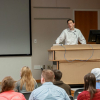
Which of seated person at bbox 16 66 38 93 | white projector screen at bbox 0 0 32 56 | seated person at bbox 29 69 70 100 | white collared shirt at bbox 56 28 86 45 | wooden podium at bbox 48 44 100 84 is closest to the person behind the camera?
seated person at bbox 29 69 70 100

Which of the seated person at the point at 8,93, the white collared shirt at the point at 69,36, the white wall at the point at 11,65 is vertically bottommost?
the white wall at the point at 11,65

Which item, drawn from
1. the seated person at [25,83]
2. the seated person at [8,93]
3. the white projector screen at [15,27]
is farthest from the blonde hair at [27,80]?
the white projector screen at [15,27]

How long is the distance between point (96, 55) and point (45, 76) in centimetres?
240

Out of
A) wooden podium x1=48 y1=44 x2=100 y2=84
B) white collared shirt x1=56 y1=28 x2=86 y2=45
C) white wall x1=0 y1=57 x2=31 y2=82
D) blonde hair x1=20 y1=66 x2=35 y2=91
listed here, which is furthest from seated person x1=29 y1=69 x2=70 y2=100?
white wall x1=0 y1=57 x2=31 y2=82

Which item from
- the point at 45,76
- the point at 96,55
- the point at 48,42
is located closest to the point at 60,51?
the point at 96,55

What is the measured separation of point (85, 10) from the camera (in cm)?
675

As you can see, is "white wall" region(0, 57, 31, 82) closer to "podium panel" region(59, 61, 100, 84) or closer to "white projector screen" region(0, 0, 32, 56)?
"white projector screen" region(0, 0, 32, 56)

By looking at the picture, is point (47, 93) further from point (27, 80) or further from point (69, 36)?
point (69, 36)

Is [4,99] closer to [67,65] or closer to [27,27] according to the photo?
[67,65]

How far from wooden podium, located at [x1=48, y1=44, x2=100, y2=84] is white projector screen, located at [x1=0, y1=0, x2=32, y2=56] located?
240 cm

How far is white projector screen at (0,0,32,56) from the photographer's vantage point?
6336 millimetres

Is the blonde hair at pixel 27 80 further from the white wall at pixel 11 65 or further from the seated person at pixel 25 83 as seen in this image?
the white wall at pixel 11 65

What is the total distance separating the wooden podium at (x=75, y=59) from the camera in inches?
165

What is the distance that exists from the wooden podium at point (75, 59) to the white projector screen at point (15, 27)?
94.4 inches
